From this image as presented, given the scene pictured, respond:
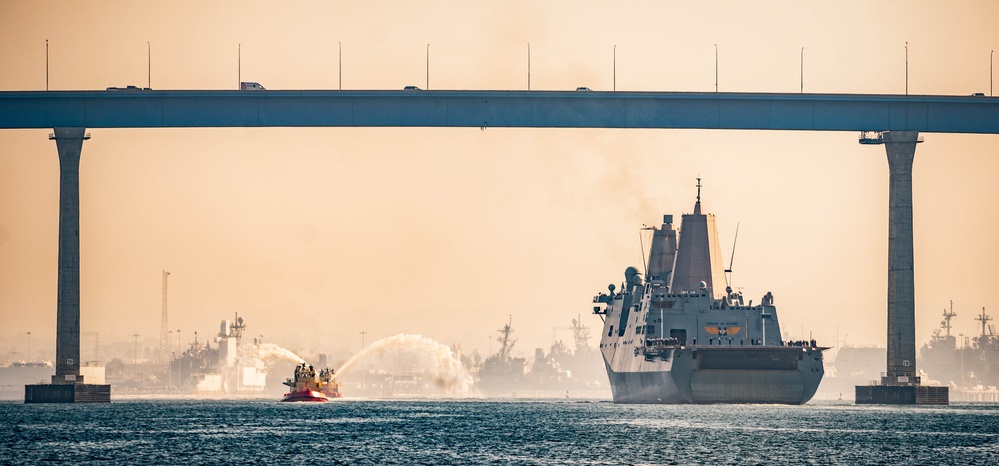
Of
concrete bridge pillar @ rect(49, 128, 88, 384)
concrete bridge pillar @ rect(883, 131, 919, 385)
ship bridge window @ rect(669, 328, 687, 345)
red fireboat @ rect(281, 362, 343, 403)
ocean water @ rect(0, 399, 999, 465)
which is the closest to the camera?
ocean water @ rect(0, 399, 999, 465)

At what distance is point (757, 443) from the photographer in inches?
3401

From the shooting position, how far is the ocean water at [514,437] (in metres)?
77.6

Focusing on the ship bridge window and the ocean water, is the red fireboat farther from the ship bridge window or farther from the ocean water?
the ship bridge window

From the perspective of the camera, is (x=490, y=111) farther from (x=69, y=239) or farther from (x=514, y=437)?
(x=69, y=239)

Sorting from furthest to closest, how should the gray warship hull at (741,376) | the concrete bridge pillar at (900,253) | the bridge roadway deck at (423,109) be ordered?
the gray warship hull at (741,376) < the concrete bridge pillar at (900,253) < the bridge roadway deck at (423,109)

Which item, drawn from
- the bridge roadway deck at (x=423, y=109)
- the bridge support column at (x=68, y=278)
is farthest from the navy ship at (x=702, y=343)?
the bridge support column at (x=68, y=278)

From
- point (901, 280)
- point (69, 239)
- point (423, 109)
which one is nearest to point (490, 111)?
point (423, 109)

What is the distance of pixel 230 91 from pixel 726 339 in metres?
44.1

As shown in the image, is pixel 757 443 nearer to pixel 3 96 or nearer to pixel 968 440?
pixel 968 440

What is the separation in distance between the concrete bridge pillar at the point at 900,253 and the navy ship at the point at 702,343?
19.9 feet

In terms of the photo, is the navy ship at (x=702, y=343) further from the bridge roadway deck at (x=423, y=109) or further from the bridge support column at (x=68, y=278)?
the bridge support column at (x=68, y=278)

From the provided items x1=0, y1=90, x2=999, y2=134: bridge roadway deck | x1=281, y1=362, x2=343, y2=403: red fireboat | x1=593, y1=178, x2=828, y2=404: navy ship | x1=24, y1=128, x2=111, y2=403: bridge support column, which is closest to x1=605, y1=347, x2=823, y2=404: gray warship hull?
x1=593, y1=178, x2=828, y2=404: navy ship

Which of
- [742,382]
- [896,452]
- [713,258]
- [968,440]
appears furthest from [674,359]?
[896,452]

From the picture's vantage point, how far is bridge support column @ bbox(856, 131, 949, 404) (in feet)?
394
